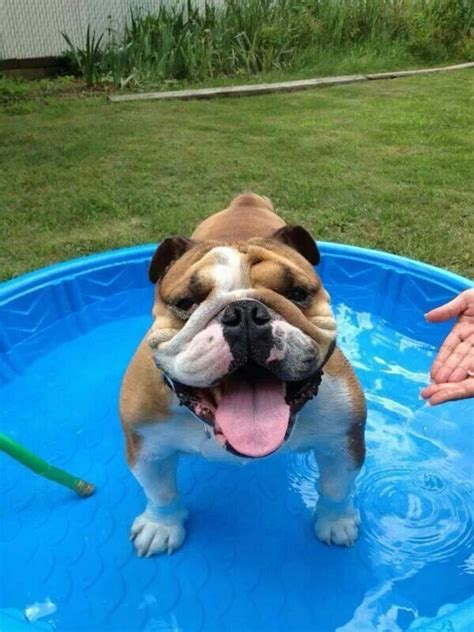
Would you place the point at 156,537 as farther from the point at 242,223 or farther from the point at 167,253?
the point at 242,223

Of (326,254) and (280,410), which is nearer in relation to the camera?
(280,410)

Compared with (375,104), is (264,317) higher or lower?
higher

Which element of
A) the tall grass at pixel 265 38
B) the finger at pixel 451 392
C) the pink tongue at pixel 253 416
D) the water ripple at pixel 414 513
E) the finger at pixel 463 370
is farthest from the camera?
the tall grass at pixel 265 38

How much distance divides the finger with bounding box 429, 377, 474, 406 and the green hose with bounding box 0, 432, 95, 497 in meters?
1.56

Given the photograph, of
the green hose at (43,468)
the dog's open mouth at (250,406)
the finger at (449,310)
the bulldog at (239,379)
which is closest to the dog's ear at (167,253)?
the bulldog at (239,379)

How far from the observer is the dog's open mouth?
→ 2021 mm

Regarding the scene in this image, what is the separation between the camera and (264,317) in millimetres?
1940

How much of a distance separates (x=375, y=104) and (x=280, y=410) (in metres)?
8.51

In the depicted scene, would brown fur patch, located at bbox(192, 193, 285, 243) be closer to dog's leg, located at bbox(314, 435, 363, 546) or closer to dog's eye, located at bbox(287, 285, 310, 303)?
dog's eye, located at bbox(287, 285, 310, 303)

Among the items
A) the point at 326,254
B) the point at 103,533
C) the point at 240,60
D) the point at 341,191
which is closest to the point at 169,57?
the point at 240,60

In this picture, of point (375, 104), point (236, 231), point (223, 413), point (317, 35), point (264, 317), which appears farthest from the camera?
point (317, 35)

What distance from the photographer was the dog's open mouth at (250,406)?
6.63 ft

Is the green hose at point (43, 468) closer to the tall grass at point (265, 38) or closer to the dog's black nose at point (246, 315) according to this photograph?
the dog's black nose at point (246, 315)

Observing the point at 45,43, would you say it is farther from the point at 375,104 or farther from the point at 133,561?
the point at 133,561
